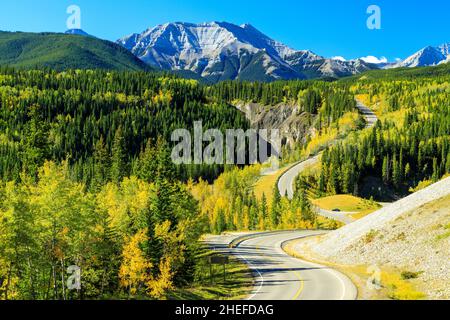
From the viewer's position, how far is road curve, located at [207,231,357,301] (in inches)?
1467

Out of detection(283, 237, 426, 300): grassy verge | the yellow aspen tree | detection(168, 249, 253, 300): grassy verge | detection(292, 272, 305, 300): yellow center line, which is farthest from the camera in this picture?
the yellow aspen tree

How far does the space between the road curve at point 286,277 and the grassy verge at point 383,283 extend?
105 cm

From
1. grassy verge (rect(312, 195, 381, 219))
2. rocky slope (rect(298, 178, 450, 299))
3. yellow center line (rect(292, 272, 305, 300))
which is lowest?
grassy verge (rect(312, 195, 381, 219))

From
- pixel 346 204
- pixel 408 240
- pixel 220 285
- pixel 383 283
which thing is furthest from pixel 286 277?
pixel 346 204

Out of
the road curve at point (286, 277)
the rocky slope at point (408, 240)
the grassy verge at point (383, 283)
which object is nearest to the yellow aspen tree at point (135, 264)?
the road curve at point (286, 277)

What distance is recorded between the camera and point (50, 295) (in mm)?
49719

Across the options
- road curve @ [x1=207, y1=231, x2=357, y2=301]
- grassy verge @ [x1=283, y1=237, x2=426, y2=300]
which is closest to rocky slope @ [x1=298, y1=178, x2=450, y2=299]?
grassy verge @ [x1=283, y1=237, x2=426, y2=300]

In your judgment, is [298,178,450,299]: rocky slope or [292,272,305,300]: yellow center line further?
[298,178,450,299]: rocky slope

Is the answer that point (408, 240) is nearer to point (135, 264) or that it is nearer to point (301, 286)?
point (301, 286)

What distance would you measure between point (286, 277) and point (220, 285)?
7461mm

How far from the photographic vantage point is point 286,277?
46.3 m

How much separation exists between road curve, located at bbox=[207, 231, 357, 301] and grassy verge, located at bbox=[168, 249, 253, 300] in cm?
119

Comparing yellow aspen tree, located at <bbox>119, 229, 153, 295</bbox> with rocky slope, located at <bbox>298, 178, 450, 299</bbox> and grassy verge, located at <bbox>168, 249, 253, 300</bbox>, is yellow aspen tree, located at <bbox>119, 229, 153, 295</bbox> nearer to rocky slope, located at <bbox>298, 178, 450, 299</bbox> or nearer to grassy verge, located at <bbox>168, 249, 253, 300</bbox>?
grassy verge, located at <bbox>168, 249, 253, 300</bbox>
